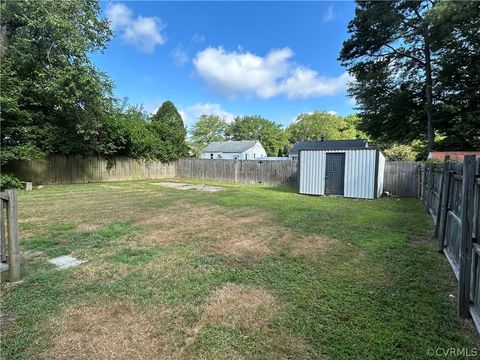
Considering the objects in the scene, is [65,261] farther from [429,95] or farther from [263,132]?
[263,132]

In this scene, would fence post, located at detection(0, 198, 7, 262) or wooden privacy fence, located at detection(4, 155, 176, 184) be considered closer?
fence post, located at detection(0, 198, 7, 262)

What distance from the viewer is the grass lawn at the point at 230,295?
192 cm

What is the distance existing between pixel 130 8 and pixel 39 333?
41.9ft

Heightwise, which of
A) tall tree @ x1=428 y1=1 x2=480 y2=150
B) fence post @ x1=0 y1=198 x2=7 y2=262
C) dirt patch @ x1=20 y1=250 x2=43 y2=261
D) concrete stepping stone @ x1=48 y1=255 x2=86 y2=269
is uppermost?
tall tree @ x1=428 y1=1 x2=480 y2=150

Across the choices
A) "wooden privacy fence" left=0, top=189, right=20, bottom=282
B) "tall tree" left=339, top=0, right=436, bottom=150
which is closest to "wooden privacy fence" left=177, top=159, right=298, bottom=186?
"tall tree" left=339, top=0, right=436, bottom=150

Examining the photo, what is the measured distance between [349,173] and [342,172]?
0.85ft

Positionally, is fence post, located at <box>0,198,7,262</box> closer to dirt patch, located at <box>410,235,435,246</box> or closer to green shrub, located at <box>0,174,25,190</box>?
dirt patch, located at <box>410,235,435,246</box>

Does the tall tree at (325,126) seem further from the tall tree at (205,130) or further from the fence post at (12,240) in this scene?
the fence post at (12,240)

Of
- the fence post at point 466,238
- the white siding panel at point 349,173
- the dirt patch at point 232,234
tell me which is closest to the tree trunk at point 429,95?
the white siding panel at point 349,173

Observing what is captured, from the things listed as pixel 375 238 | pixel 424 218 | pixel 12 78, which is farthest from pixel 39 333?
pixel 12 78

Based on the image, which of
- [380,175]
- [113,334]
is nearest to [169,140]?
[380,175]

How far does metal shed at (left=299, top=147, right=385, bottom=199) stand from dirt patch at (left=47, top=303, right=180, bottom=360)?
30.5 feet

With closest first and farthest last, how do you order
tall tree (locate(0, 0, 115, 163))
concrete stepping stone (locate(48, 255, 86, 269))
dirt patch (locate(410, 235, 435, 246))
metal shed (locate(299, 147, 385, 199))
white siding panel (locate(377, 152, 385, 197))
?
1. concrete stepping stone (locate(48, 255, 86, 269))
2. dirt patch (locate(410, 235, 435, 246))
3. metal shed (locate(299, 147, 385, 199))
4. tall tree (locate(0, 0, 115, 163))
5. white siding panel (locate(377, 152, 385, 197))

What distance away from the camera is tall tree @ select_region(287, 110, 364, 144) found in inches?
1687
